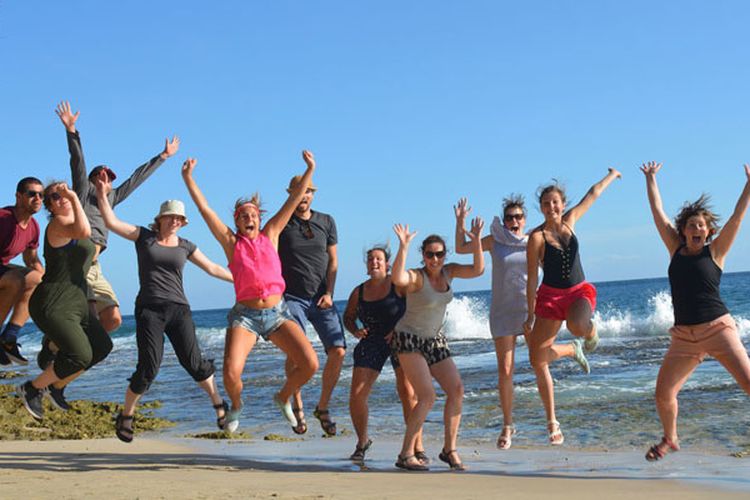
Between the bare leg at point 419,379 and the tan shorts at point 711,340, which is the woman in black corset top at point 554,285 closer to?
the tan shorts at point 711,340

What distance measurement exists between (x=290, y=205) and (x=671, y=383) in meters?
4.02

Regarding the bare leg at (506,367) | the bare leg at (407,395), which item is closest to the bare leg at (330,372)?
the bare leg at (407,395)

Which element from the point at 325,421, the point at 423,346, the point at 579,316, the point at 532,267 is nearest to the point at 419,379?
the point at 423,346

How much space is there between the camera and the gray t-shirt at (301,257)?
9.29 meters

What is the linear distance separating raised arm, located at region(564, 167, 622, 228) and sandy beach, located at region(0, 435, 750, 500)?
8.23ft

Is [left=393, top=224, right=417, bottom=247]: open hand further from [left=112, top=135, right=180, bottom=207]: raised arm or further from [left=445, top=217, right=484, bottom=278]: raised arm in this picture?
[left=112, top=135, right=180, bottom=207]: raised arm

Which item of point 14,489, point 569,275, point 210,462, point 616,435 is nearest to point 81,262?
point 14,489

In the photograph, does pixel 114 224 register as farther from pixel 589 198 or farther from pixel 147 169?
pixel 589 198

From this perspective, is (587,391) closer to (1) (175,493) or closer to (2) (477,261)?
(2) (477,261)

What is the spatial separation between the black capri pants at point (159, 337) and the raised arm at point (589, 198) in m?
3.90

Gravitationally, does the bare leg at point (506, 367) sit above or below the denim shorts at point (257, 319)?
below

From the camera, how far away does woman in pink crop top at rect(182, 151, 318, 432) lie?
8.28 m

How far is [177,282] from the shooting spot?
8.41 m

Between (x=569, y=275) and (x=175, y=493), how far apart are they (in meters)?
4.19
